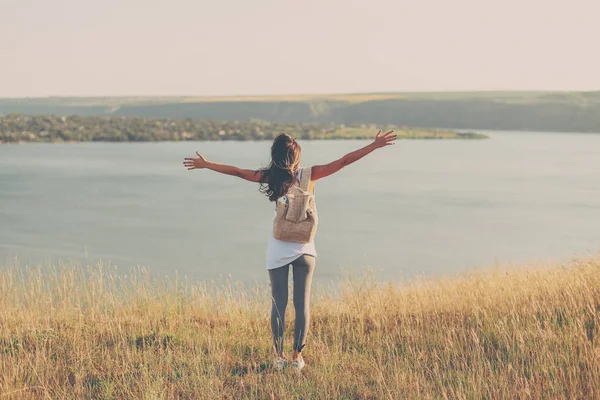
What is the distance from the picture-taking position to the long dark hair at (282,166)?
4473 millimetres

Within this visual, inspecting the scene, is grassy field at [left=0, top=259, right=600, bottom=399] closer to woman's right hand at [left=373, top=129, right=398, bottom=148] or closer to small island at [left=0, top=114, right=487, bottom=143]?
woman's right hand at [left=373, top=129, right=398, bottom=148]

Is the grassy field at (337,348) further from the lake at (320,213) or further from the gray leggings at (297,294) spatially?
the lake at (320,213)

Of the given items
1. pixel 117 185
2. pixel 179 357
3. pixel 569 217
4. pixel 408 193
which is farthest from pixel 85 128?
pixel 179 357

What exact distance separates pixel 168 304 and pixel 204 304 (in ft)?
1.14

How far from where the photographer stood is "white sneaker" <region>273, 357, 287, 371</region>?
15.2ft

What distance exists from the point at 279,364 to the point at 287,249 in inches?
31.3

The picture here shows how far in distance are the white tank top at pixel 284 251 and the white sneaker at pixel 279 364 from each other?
0.65 meters

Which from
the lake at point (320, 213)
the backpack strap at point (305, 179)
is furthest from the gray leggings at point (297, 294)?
the lake at point (320, 213)

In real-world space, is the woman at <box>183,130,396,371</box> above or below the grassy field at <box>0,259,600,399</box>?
above

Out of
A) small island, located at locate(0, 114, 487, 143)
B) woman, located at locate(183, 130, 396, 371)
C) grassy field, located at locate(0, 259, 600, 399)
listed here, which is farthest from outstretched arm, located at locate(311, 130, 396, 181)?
small island, located at locate(0, 114, 487, 143)

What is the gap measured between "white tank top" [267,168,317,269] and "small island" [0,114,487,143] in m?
38.8

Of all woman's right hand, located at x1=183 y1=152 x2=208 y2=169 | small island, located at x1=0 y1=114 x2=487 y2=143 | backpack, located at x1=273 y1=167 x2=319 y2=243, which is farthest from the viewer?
small island, located at x1=0 y1=114 x2=487 y2=143

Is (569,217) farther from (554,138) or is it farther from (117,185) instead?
(554,138)

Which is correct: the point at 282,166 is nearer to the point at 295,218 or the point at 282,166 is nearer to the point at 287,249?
the point at 295,218
